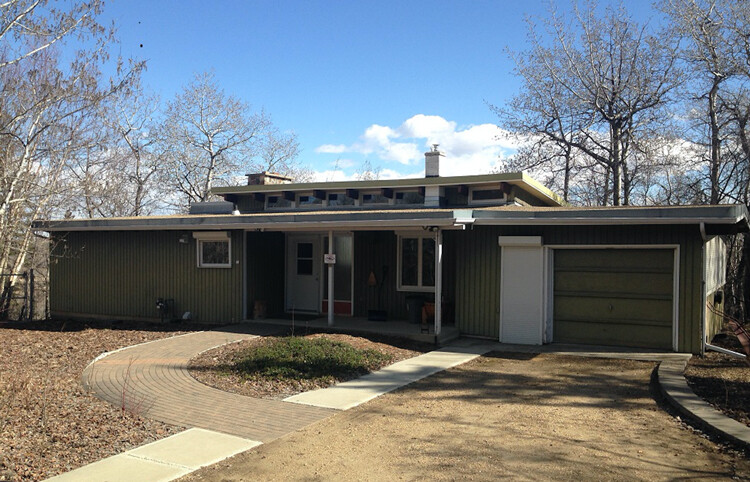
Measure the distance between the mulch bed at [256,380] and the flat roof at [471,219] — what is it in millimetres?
2414

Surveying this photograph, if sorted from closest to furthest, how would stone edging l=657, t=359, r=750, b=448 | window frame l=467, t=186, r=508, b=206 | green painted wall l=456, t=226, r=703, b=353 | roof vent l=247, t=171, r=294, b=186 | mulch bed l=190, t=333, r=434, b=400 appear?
stone edging l=657, t=359, r=750, b=448 < mulch bed l=190, t=333, r=434, b=400 < green painted wall l=456, t=226, r=703, b=353 < window frame l=467, t=186, r=508, b=206 < roof vent l=247, t=171, r=294, b=186

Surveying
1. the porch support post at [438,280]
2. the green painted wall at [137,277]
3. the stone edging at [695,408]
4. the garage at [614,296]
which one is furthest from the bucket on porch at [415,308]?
the stone edging at [695,408]

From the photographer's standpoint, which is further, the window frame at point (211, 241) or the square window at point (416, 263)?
the window frame at point (211, 241)

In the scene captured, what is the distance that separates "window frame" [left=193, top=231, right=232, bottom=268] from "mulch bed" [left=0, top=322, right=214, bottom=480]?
13.9 ft

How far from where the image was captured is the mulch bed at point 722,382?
6954 mm

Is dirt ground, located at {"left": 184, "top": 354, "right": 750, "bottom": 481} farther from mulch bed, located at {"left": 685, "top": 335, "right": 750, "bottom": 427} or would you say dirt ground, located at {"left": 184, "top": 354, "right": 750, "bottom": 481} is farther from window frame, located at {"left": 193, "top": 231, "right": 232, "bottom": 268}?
window frame, located at {"left": 193, "top": 231, "right": 232, "bottom": 268}

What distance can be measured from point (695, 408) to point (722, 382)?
191 cm

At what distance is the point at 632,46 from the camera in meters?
24.0

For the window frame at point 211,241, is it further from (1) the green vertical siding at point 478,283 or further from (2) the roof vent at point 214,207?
(1) the green vertical siding at point 478,283

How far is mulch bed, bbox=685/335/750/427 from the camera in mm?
6954

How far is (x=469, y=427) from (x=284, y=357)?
397 centimetres

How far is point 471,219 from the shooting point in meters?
12.0

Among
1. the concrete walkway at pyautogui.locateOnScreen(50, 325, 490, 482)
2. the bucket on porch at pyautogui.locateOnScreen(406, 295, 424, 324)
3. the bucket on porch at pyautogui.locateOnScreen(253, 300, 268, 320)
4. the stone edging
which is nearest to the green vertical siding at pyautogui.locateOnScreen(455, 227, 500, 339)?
the concrete walkway at pyautogui.locateOnScreen(50, 325, 490, 482)

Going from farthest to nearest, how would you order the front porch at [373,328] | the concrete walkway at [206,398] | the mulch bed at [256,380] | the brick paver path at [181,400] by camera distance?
the front porch at [373,328], the mulch bed at [256,380], the brick paver path at [181,400], the concrete walkway at [206,398]
